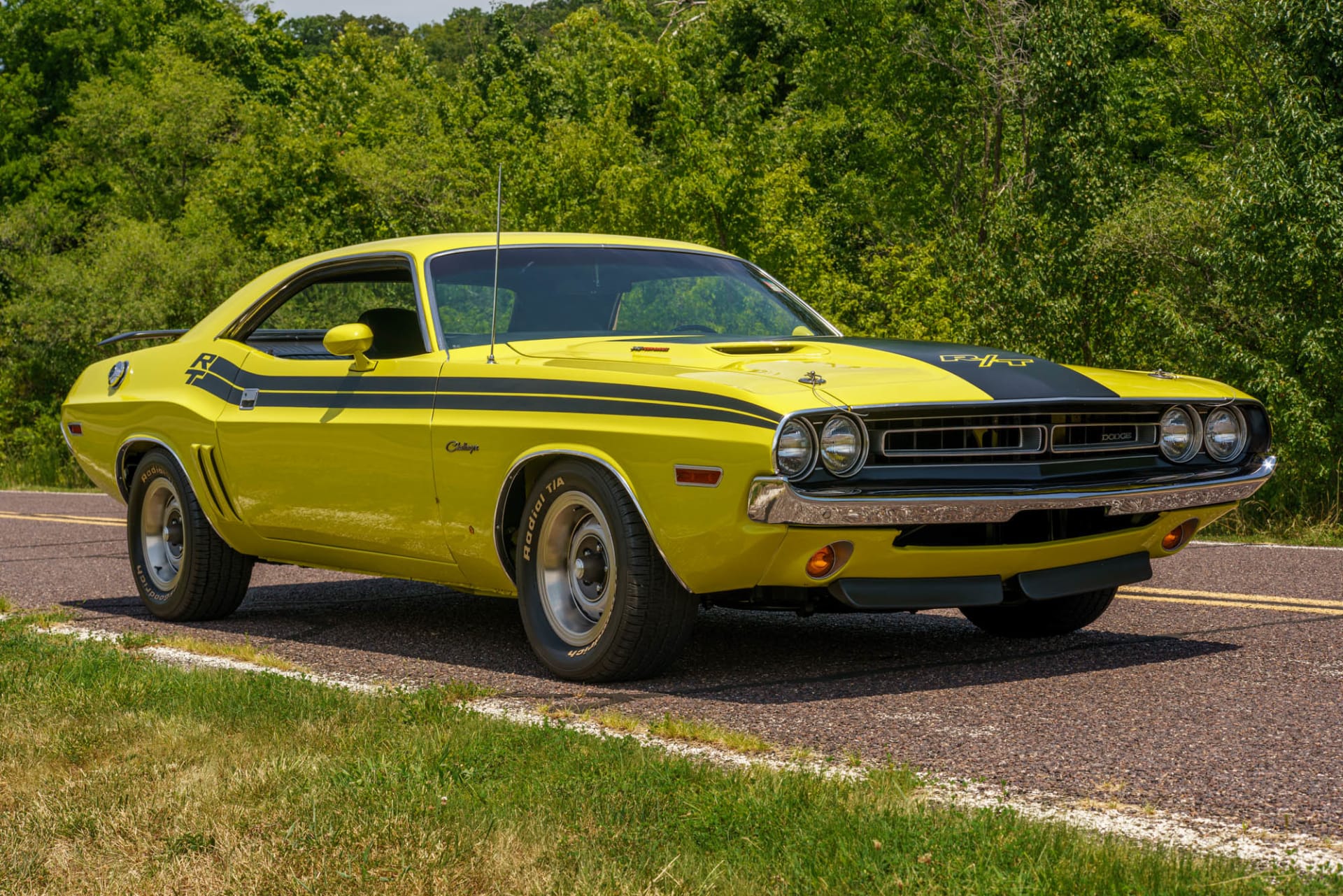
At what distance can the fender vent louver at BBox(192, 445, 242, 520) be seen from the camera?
725cm

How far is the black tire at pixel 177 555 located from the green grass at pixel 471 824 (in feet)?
8.91

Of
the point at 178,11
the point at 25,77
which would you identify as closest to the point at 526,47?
the point at 178,11

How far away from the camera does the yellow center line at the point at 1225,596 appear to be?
7.21 m

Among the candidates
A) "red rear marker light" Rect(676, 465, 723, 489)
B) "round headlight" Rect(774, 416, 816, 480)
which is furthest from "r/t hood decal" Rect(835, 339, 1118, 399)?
"red rear marker light" Rect(676, 465, 723, 489)

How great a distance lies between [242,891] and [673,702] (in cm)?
221

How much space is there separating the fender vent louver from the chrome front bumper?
322 centimetres

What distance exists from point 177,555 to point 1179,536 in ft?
15.1

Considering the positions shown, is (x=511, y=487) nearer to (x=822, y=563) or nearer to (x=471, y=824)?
(x=822, y=563)

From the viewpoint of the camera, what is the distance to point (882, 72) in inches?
1642

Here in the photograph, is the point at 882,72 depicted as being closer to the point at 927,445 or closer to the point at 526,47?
the point at 526,47

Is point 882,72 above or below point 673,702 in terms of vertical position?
above

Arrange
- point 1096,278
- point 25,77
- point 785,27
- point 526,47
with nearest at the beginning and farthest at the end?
point 1096,278 → point 785,27 → point 25,77 → point 526,47

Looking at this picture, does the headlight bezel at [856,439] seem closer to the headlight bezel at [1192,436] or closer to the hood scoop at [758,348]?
the hood scoop at [758,348]

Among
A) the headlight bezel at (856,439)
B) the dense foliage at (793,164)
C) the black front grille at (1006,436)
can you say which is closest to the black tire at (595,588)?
the headlight bezel at (856,439)
